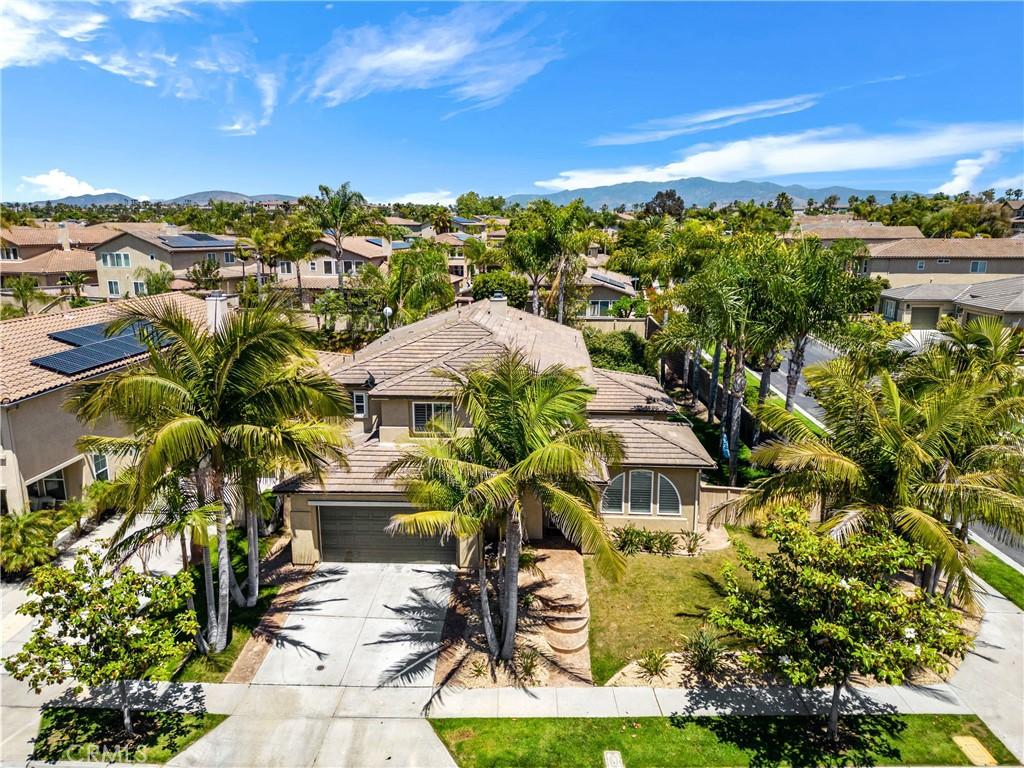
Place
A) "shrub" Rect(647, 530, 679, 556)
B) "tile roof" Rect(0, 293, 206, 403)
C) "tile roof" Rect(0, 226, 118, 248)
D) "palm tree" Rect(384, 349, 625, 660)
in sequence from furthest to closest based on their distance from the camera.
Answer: "tile roof" Rect(0, 226, 118, 248)
"shrub" Rect(647, 530, 679, 556)
"tile roof" Rect(0, 293, 206, 403)
"palm tree" Rect(384, 349, 625, 660)

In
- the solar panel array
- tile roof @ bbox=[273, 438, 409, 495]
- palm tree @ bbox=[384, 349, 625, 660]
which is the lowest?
tile roof @ bbox=[273, 438, 409, 495]

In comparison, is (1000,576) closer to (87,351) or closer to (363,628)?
(363,628)

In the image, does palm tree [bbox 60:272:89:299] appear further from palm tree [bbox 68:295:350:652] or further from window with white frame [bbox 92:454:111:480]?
palm tree [bbox 68:295:350:652]

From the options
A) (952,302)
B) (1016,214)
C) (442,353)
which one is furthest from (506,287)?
(1016,214)

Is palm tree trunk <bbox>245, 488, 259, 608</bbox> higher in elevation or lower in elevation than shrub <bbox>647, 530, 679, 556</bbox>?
higher

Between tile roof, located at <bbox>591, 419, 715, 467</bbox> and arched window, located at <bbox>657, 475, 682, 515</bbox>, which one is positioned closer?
tile roof, located at <bbox>591, 419, 715, 467</bbox>

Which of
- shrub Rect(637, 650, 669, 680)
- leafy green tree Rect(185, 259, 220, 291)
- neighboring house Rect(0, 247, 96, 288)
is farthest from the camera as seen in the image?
neighboring house Rect(0, 247, 96, 288)

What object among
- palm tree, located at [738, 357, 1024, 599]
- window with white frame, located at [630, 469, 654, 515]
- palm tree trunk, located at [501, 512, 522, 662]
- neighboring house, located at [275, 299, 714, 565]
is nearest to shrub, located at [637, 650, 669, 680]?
palm tree trunk, located at [501, 512, 522, 662]
